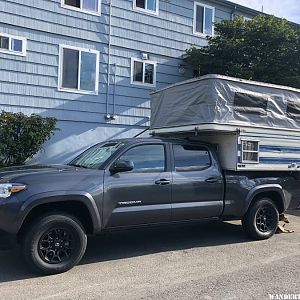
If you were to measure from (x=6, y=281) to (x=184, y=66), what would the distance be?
449 inches

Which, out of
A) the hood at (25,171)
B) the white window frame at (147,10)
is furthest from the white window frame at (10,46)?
the hood at (25,171)

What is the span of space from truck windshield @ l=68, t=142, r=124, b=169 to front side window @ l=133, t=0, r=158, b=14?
8348 mm

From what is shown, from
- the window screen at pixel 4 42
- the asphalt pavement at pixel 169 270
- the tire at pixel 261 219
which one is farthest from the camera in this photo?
the window screen at pixel 4 42

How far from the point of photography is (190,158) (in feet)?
23.4

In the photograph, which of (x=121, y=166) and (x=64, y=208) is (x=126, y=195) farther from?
(x=64, y=208)

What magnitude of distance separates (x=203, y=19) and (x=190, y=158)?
33.2 feet

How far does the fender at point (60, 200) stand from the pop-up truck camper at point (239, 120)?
2.54 meters

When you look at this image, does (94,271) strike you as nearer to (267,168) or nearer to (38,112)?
(267,168)

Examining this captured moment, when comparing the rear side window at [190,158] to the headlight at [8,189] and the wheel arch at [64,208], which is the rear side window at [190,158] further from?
the headlight at [8,189]

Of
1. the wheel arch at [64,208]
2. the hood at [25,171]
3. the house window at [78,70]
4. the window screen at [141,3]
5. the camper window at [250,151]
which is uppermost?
the window screen at [141,3]

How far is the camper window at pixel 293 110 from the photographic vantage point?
8408 millimetres

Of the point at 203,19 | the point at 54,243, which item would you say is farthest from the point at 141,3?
the point at 54,243

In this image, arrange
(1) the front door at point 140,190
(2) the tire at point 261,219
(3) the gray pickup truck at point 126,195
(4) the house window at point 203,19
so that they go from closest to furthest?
(3) the gray pickup truck at point 126,195 → (1) the front door at point 140,190 → (2) the tire at point 261,219 → (4) the house window at point 203,19

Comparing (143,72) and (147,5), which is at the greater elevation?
(147,5)
